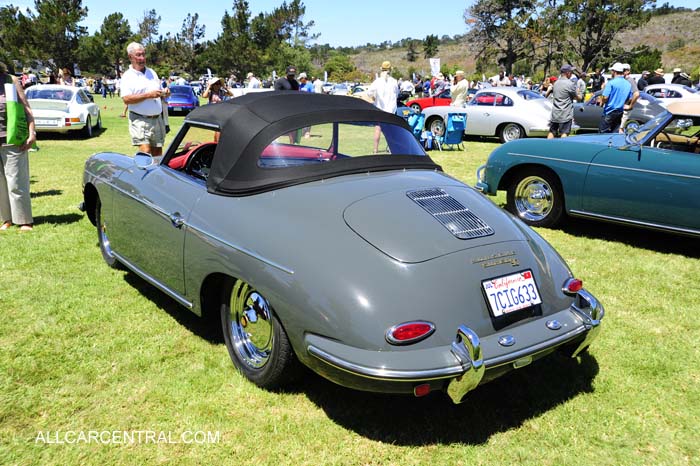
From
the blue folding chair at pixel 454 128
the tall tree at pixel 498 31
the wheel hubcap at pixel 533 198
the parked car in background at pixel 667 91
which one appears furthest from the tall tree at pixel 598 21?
the wheel hubcap at pixel 533 198

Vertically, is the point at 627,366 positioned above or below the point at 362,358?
below

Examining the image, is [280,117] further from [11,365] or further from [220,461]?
[11,365]

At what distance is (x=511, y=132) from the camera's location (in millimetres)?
13984

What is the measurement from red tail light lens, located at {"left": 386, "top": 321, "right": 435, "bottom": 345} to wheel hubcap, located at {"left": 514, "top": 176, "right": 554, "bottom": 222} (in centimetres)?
432

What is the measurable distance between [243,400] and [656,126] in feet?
16.2

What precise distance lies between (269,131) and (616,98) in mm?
8628

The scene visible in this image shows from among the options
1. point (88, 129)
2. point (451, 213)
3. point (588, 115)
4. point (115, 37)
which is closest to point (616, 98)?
point (588, 115)

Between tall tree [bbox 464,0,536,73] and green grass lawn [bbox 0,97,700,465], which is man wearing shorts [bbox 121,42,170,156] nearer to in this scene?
green grass lawn [bbox 0,97,700,465]

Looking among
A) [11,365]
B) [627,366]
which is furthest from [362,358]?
[11,365]

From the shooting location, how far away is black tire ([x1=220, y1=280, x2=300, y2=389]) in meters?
2.71

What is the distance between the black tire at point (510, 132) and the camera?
13.8 meters

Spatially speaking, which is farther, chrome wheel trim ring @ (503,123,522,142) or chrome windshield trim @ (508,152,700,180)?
chrome wheel trim ring @ (503,123,522,142)

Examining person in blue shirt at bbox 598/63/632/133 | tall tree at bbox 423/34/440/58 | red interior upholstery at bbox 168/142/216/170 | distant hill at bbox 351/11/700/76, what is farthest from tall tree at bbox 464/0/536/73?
red interior upholstery at bbox 168/142/216/170

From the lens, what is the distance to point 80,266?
4859mm
